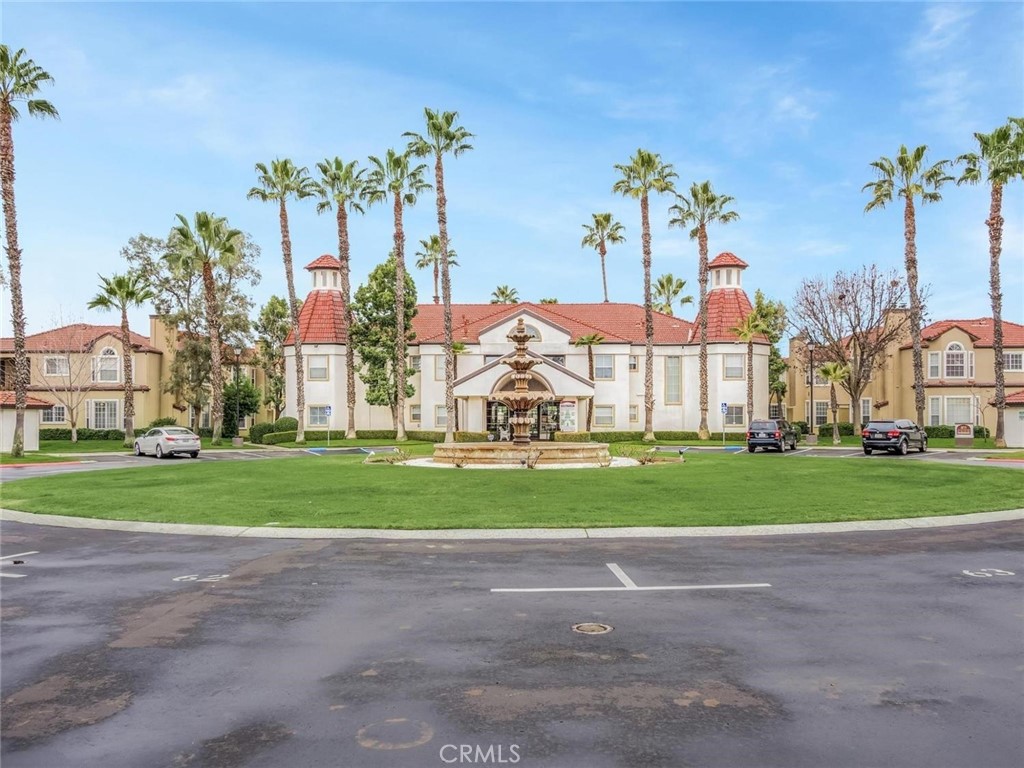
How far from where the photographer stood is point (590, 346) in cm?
5491

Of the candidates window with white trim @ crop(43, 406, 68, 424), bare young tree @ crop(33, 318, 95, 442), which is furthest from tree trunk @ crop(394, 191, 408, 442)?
window with white trim @ crop(43, 406, 68, 424)

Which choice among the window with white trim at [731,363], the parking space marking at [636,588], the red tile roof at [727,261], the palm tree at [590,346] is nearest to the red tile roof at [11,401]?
the palm tree at [590,346]

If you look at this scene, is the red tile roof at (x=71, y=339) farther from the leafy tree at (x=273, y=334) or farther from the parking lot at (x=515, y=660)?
the parking lot at (x=515, y=660)

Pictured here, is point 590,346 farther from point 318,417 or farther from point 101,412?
point 101,412

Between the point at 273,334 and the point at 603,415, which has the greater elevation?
the point at 273,334

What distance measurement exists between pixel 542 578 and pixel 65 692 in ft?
18.1

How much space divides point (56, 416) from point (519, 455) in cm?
4866

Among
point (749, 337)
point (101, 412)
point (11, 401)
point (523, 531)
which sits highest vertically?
point (749, 337)

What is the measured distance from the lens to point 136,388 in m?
59.8

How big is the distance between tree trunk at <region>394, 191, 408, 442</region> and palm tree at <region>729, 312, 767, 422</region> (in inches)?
912

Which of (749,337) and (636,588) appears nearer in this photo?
(636,588)

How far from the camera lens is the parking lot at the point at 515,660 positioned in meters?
4.79

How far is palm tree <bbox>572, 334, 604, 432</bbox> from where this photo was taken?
2135 inches

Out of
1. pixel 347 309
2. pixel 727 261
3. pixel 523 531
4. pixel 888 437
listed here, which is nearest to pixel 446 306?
pixel 347 309
